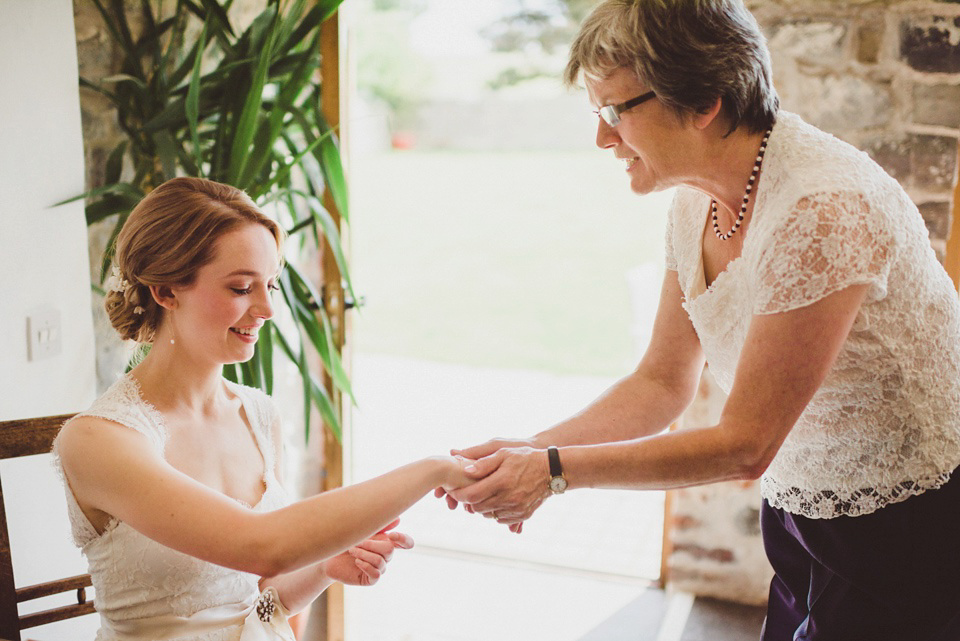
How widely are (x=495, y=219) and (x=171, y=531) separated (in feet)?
28.7

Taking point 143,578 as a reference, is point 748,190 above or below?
above

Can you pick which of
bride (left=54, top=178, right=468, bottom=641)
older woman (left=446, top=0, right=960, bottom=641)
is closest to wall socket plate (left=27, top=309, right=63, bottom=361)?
bride (left=54, top=178, right=468, bottom=641)

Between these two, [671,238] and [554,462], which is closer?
[554,462]

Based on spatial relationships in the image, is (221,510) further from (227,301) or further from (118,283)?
(118,283)

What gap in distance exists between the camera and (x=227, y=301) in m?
1.52

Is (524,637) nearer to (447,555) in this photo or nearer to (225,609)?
(447,555)

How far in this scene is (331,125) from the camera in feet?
9.21

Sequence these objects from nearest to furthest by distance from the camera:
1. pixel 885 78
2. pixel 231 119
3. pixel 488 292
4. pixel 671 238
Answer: pixel 671 238
pixel 231 119
pixel 885 78
pixel 488 292

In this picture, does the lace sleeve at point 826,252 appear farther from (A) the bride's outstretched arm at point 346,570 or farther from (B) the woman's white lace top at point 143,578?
(B) the woman's white lace top at point 143,578

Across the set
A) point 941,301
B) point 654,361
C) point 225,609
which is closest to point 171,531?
point 225,609

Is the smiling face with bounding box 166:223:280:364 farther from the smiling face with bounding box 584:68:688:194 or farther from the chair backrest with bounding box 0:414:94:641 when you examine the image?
the smiling face with bounding box 584:68:688:194

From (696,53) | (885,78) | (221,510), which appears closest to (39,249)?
(221,510)

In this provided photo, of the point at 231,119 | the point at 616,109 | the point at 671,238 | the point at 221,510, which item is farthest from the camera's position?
the point at 231,119

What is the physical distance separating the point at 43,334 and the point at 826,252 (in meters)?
1.80
